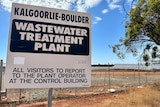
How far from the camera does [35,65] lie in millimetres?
3727

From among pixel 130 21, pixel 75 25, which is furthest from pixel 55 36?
pixel 130 21

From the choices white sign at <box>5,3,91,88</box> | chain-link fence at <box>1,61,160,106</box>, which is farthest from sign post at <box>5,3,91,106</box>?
chain-link fence at <box>1,61,160,106</box>

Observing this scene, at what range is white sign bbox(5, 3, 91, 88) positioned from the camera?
362 centimetres

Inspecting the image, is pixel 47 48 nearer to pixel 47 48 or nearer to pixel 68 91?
pixel 47 48

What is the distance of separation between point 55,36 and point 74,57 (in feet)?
1.62

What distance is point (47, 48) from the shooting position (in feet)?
12.5

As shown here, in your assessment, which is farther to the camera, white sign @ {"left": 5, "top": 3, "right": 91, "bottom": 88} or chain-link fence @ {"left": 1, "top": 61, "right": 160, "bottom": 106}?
chain-link fence @ {"left": 1, "top": 61, "right": 160, "bottom": 106}

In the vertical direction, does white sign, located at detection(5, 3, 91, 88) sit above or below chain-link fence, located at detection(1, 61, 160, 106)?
above

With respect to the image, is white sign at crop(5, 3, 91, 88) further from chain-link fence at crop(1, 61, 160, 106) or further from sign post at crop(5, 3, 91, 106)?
chain-link fence at crop(1, 61, 160, 106)

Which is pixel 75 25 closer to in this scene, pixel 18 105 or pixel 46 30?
pixel 46 30

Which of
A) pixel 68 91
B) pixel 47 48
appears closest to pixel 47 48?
pixel 47 48

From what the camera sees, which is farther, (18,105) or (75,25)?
(18,105)

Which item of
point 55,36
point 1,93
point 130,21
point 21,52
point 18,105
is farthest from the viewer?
point 130,21

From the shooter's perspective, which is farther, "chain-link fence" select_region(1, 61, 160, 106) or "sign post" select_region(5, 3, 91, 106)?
"chain-link fence" select_region(1, 61, 160, 106)
